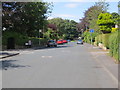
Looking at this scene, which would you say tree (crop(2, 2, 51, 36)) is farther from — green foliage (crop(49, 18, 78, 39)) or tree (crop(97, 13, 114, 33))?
green foliage (crop(49, 18, 78, 39))

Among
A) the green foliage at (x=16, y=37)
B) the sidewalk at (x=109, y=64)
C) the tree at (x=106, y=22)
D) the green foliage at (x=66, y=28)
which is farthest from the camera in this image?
the green foliage at (x=66, y=28)

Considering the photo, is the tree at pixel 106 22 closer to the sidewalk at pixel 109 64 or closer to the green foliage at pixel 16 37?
the green foliage at pixel 16 37

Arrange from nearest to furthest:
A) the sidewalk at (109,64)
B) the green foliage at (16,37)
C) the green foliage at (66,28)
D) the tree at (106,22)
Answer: the sidewalk at (109,64) → the green foliage at (16,37) → the tree at (106,22) → the green foliage at (66,28)

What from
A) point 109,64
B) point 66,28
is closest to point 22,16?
point 109,64

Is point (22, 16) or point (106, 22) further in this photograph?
point (106, 22)

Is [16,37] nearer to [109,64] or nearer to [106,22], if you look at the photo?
[106,22]

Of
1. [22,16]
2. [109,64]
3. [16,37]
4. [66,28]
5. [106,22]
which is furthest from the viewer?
[66,28]

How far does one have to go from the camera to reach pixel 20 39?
40.2 metres

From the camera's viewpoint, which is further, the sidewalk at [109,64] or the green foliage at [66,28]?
the green foliage at [66,28]

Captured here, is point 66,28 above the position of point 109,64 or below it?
above

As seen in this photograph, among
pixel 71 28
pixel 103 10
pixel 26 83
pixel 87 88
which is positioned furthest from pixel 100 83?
pixel 71 28

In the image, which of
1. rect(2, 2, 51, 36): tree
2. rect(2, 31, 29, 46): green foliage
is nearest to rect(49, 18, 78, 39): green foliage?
rect(2, 2, 51, 36): tree

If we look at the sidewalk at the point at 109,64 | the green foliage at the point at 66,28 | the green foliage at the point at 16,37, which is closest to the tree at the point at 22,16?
the green foliage at the point at 16,37

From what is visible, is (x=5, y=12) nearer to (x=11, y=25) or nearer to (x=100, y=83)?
(x=11, y=25)
